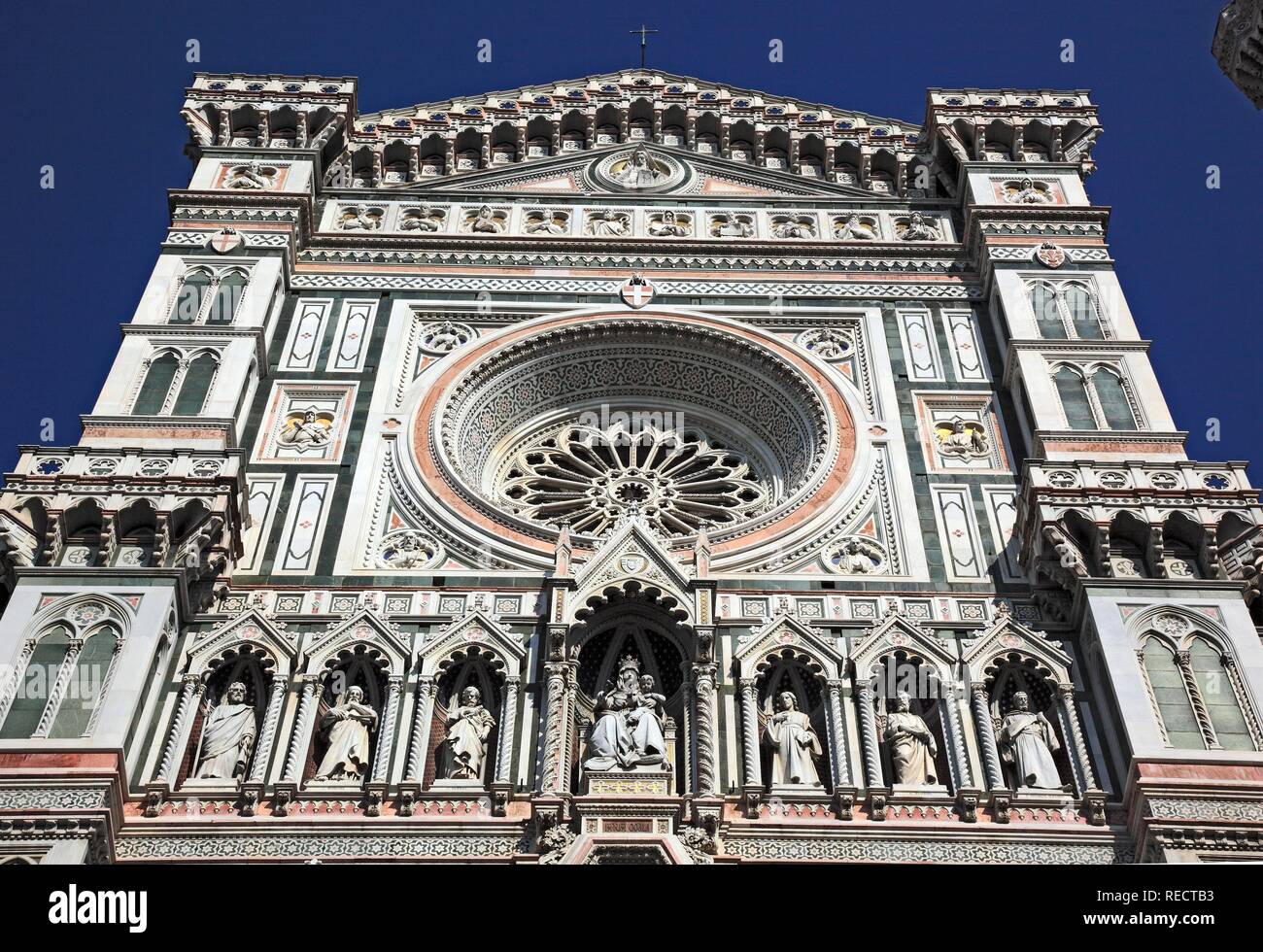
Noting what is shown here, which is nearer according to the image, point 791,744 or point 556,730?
point 556,730

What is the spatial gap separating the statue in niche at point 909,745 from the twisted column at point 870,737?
0.14 meters

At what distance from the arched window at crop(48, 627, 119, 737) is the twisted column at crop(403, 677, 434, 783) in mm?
2408

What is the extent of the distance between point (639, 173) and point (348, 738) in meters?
10.9

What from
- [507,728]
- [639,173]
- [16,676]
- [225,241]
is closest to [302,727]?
[507,728]

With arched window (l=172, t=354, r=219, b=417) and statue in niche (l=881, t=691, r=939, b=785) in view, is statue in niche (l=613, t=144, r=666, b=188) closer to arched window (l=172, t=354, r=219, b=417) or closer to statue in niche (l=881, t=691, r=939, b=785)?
arched window (l=172, t=354, r=219, b=417)

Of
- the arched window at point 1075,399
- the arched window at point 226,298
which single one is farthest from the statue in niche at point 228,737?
the arched window at point 1075,399

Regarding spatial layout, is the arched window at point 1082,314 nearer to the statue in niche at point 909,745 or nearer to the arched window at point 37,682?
the statue in niche at point 909,745

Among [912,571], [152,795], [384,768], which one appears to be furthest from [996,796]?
[152,795]

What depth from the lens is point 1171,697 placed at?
14281 mm

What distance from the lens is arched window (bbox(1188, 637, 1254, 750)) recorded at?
13.9 metres

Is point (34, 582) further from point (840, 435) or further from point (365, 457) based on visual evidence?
point (840, 435)

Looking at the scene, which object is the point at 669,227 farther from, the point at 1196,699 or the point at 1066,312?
the point at 1196,699

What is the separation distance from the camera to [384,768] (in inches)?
555

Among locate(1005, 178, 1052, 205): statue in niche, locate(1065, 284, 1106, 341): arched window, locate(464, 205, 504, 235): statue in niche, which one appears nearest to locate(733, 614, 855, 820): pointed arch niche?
locate(1065, 284, 1106, 341): arched window
